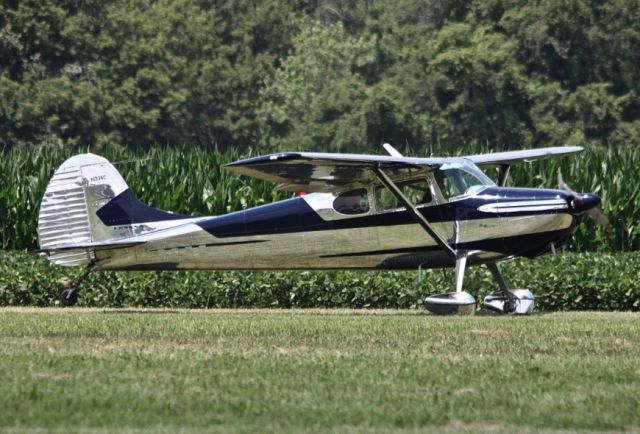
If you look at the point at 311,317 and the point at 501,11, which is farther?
the point at 501,11

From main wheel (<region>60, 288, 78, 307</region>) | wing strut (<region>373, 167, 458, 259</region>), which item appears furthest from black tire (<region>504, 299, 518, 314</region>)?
main wheel (<region>60, 288, 78, 307</region>)

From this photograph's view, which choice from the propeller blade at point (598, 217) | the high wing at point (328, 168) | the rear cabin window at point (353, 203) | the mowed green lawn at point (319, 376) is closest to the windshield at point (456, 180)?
the high wing at point (328, 168)

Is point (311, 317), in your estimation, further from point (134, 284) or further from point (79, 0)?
point (79, 0)

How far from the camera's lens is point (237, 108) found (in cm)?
5975

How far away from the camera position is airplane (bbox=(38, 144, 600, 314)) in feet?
56.9

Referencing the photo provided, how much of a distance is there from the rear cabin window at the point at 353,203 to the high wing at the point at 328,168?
0.36ft

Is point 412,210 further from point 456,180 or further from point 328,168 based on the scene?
point 328,168

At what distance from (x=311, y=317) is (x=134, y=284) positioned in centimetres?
462

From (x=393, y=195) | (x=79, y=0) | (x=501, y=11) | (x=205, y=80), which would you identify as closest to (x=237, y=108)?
(x=205, y=80)

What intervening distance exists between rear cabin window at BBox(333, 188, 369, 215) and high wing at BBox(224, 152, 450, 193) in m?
0.11

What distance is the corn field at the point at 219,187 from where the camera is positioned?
25.2 meters

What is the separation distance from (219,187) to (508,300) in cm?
983

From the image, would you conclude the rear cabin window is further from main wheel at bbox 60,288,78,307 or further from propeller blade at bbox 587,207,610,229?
main wheel at bbox 60,288,78,307

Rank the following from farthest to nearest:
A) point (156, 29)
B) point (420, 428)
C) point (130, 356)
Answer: point (156, 29) → point (130, 356) → point (420, 428)
